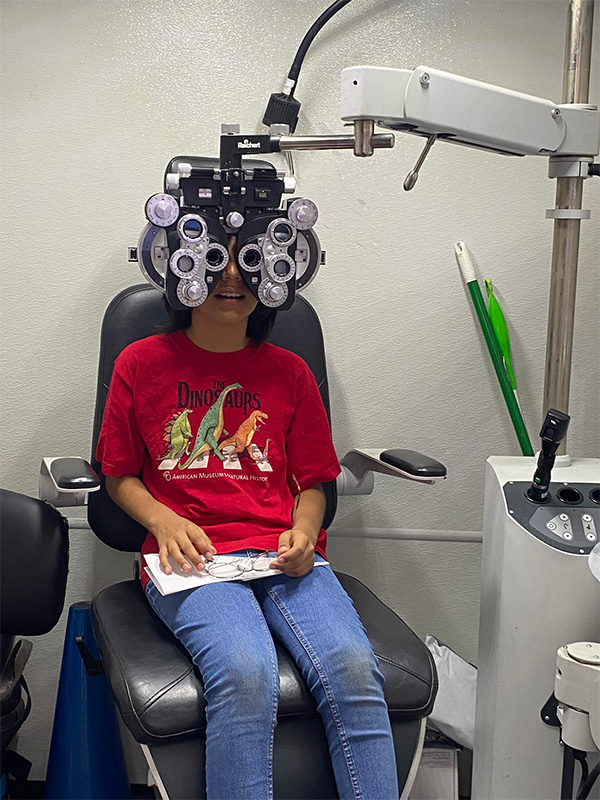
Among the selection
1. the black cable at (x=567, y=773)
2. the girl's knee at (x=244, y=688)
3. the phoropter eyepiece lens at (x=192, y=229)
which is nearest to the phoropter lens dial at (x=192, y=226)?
the phoropter eyepiece lens at (x=192, y=229)

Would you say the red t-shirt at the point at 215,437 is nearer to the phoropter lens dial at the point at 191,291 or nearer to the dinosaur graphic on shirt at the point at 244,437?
the dinosaur graphic on shirt at the point at 244,437

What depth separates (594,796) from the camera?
5.27 feet

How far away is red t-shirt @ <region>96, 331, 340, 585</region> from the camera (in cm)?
167

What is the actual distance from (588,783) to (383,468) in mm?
650

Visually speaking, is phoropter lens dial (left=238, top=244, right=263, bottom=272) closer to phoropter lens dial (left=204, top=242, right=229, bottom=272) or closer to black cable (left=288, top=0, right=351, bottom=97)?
phoropter lens dial (left=204, top=242, right=229, bottom=272)

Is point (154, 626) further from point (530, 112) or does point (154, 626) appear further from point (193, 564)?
point (530, 112)

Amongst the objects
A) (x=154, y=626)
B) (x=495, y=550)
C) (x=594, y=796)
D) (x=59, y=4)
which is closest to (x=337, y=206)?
(x=59, y=4)

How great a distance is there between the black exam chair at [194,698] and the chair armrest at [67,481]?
191 millimetres

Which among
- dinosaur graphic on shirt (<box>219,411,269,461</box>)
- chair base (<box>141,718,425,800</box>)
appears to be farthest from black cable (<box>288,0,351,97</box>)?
chair base (<box>141,718,425,800</box>)

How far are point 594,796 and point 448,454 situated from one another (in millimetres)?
811

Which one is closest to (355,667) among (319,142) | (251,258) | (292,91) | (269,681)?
(269,681)

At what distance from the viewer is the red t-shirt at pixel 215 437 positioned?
1.67m

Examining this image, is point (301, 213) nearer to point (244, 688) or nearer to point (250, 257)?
point (250, 257)

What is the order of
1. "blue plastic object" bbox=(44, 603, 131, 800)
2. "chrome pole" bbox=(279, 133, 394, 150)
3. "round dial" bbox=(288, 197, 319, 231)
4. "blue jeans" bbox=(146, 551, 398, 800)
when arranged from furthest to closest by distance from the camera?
"blue plastic object" bbox=(44, 603, 131, 800) < "round dial" bbox=(288, 197, 319, 231) < "chrome pole" bbox=(279, 133, 394, 150) < "blue jeans" bbox=(146, 551, 398, 800)
